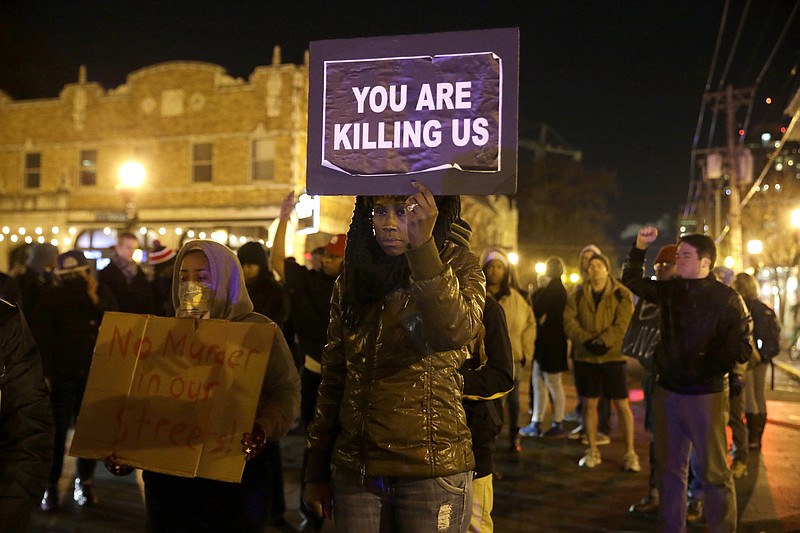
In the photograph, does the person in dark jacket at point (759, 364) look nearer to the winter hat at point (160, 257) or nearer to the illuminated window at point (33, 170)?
the winter hat at point (160, 257)

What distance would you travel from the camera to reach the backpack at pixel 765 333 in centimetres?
745

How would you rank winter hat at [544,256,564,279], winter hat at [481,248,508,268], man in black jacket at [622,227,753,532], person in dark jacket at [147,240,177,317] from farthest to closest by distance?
winter hat at [544,256,564,279]
person in dark jacket at [147,240,177,317]
winter hat at [481,248,508,268]
man in black jacket at [622,227,753,532]

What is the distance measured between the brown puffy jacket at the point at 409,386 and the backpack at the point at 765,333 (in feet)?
20.5

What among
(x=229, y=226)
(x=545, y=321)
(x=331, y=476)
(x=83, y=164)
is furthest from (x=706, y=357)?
(x=83, y=164)

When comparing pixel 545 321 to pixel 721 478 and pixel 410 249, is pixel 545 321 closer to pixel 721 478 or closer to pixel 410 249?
pixel 721 478

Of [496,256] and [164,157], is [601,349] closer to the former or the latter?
[496,256]

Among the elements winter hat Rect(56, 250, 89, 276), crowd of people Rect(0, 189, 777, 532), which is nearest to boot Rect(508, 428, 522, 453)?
crowd of people Rect(0, 189, 777, 532)

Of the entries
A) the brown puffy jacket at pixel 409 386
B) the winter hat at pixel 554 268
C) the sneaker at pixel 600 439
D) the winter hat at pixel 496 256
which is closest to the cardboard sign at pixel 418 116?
the brown puffy jacket at pixel 409 386

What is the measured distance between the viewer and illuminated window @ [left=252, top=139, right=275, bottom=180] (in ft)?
71.5

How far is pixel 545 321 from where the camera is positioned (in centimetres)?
847

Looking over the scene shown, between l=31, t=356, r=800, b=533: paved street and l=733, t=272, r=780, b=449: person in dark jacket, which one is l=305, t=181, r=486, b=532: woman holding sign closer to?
l=31, t=356, r=800, b=533: paved street

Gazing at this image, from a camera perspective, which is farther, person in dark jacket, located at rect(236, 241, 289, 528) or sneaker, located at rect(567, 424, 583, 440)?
sneaker, located at rect(567, 424, 583, 440)

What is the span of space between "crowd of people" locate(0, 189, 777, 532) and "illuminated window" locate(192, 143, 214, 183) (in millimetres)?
17094

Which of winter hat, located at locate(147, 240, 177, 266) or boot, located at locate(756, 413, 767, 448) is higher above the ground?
winter hat, located at locate(147, 240, 177, 266)
